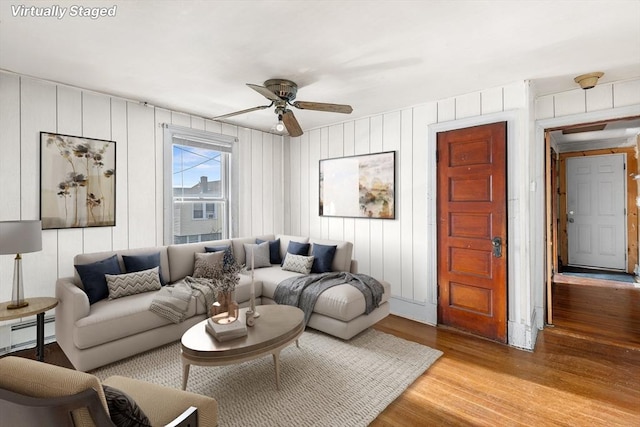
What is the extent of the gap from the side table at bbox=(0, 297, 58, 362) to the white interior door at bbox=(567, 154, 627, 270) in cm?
885

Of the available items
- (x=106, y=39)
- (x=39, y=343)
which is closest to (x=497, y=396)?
(x=39, y=343)

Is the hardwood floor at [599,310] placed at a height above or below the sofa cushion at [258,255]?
below

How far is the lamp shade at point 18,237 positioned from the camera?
2439 mm

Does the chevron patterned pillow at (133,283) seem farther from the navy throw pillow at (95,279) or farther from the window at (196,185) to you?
the window at (196,185)

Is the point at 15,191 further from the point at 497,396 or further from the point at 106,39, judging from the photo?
the point at 497,396

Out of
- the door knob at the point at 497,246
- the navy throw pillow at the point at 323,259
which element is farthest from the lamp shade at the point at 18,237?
the door knob at the point at 497,246

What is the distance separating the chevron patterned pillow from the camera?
118 inches

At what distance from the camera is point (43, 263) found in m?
3.15

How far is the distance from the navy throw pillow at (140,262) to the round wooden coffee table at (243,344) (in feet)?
4.18

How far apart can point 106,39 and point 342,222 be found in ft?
11.3

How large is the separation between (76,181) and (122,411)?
308 centimetres

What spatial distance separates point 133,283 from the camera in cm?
312

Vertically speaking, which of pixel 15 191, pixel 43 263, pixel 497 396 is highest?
pixel 15 191

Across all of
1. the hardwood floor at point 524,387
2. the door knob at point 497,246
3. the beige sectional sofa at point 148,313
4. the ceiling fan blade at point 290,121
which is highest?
the ceiling fan blade at point 290,121
